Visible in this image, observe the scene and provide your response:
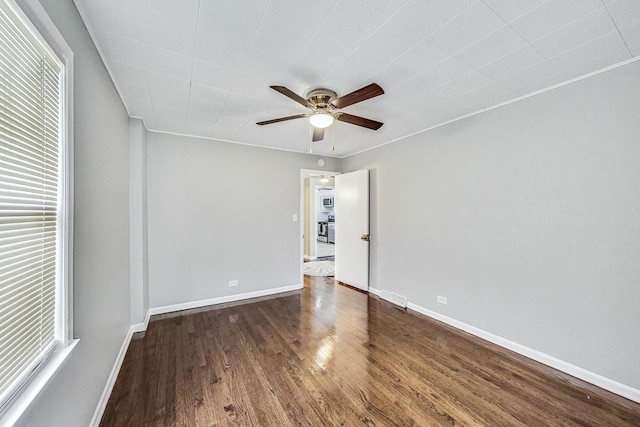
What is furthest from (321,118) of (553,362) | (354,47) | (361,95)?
(553,362)

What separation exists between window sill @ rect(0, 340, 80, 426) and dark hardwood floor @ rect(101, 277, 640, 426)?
95cm

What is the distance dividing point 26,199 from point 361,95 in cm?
190

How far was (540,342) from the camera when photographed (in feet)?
7.89

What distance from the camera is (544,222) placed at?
7.82 feet

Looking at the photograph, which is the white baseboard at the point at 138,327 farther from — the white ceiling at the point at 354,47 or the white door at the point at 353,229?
the white door at the point at 353,229

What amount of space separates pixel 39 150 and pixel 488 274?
3494 millimetres

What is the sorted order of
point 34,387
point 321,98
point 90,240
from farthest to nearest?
1. point 321,98
2. point 90,240
3. point 34,387

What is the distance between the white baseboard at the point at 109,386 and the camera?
5.49 feet

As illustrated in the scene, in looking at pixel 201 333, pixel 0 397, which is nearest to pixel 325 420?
pixel 0 397

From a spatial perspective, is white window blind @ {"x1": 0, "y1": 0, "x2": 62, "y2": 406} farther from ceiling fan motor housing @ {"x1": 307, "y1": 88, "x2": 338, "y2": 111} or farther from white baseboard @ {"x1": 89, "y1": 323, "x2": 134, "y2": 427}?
ceiling fan motor housing @ {"x1": 307, "y1": 88, "x2": 338, "y2": 111}

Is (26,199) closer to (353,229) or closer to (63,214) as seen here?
(63,214)

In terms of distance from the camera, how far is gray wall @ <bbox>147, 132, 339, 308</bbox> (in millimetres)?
3459

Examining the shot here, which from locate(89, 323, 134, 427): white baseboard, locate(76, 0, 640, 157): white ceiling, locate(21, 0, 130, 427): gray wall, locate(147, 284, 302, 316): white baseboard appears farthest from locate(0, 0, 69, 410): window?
locate(147, 284, 302, 316): white baseboard

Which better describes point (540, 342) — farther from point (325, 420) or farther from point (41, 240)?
point (41, 240)
